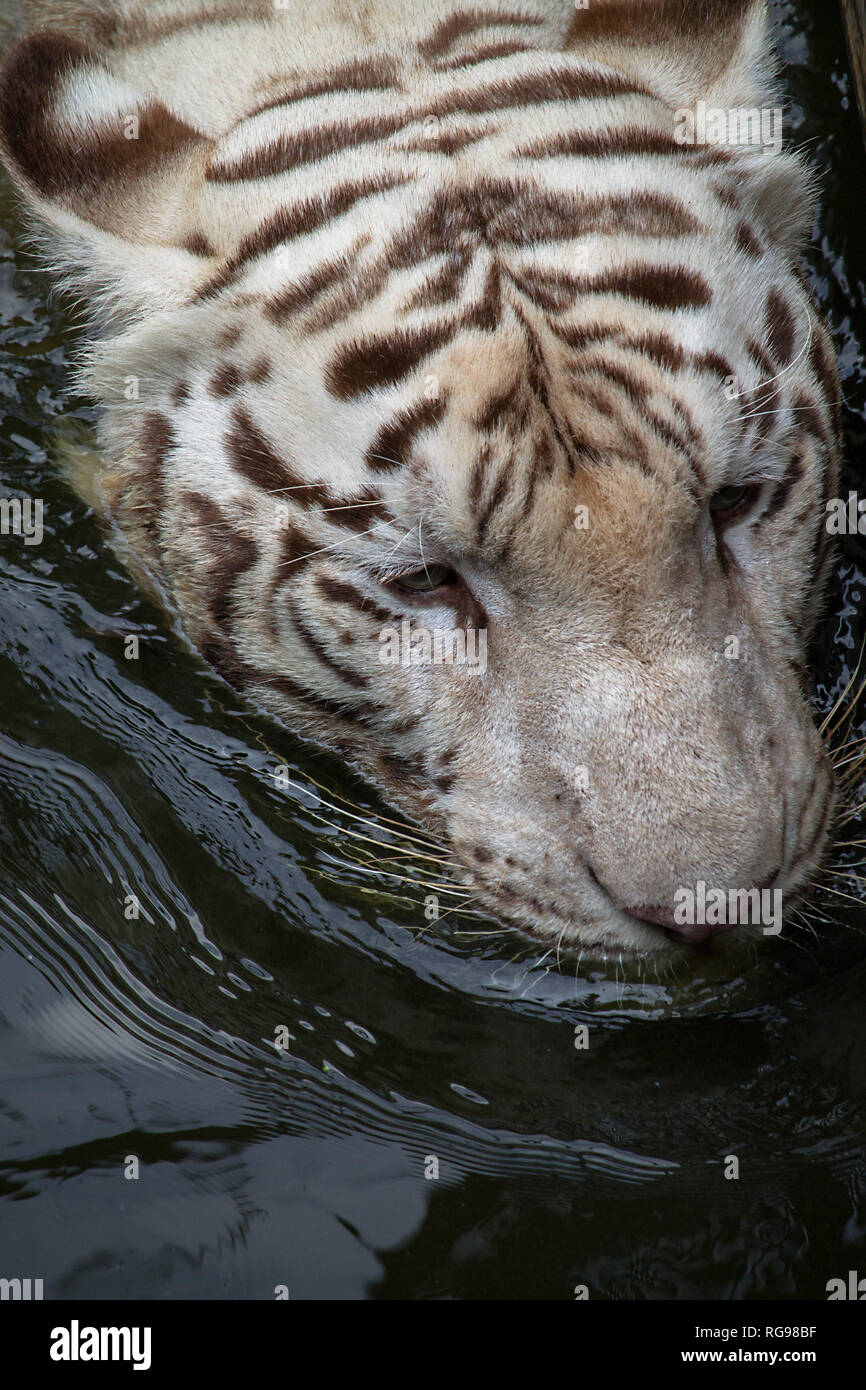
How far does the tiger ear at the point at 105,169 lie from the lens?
3383 millimetres

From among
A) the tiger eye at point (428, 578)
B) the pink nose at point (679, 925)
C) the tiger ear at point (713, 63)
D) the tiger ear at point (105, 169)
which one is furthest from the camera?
the tiger ear at point (713, 63)

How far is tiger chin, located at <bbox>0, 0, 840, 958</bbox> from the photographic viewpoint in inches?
121

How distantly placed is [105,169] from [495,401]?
1.25 meters

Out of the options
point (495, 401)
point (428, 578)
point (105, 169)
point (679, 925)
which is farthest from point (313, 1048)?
point (105, 169)

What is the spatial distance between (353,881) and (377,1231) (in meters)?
1.08

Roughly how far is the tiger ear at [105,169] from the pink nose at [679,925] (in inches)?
75.2

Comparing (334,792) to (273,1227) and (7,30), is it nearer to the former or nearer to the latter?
(273,1227)

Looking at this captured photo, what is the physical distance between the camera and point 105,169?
349 cm

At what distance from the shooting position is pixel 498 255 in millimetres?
3248

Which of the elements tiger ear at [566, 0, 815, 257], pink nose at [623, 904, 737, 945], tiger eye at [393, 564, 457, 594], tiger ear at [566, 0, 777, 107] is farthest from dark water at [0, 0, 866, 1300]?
tiger ear at [566, 0, 777, 107]

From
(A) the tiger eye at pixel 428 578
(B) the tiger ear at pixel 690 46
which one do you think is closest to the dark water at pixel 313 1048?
(A) the tiger eye at pixel 428 578

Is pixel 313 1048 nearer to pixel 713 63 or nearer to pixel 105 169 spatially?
pixel 105 169

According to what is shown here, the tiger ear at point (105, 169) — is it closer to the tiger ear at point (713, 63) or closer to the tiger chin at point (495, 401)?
the tiger chin at point (495, 401)
